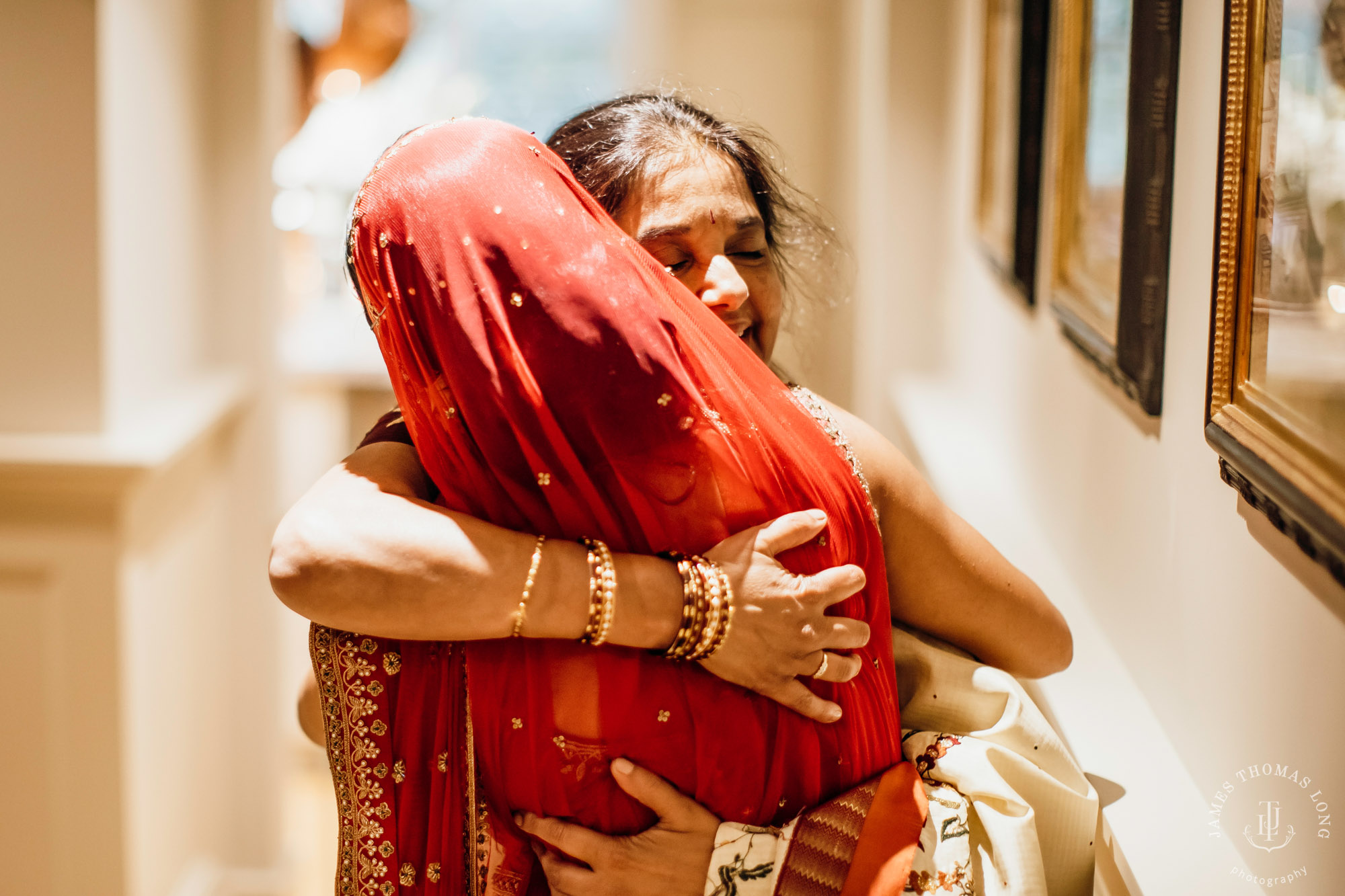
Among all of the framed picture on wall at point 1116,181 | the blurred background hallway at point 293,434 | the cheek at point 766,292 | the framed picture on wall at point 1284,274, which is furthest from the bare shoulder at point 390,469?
the framed picture on wall at point 1116,181

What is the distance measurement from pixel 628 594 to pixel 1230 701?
0.55 m

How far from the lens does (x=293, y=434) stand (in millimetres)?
3598

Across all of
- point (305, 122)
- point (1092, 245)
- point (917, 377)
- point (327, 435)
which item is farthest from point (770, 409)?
point (305, 122)

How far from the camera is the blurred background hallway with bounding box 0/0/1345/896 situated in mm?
1073

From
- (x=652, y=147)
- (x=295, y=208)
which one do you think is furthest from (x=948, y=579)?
(x=295, y=208)

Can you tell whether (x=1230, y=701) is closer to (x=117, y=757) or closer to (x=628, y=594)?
(x=628, y=594)

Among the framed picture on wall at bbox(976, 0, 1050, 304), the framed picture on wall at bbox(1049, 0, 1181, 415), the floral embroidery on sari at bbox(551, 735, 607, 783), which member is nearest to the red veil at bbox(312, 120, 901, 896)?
the floral embroidery on sari at bbox(551, 735, 607, 783)

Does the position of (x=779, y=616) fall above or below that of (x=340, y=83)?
below

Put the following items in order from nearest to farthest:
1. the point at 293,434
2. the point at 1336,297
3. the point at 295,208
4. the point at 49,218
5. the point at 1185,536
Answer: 1. the point at 1336,297
2. the point at 1185,536
3. the point at 49,218
4. the point at 293,434
5. the point at 295,208

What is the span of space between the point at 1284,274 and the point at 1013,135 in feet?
4.11

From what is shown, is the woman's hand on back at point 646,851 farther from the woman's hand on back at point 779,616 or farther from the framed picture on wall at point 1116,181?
the framed picture on wall at point 1116,181

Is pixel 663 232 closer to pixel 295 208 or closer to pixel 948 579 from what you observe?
Answer: pixel 948 579

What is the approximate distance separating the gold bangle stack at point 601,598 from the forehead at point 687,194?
336mm

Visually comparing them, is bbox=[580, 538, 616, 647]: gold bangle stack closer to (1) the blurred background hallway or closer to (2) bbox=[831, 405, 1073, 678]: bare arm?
(2) bbox=[831, 405, 1073, 678]: bare arm
